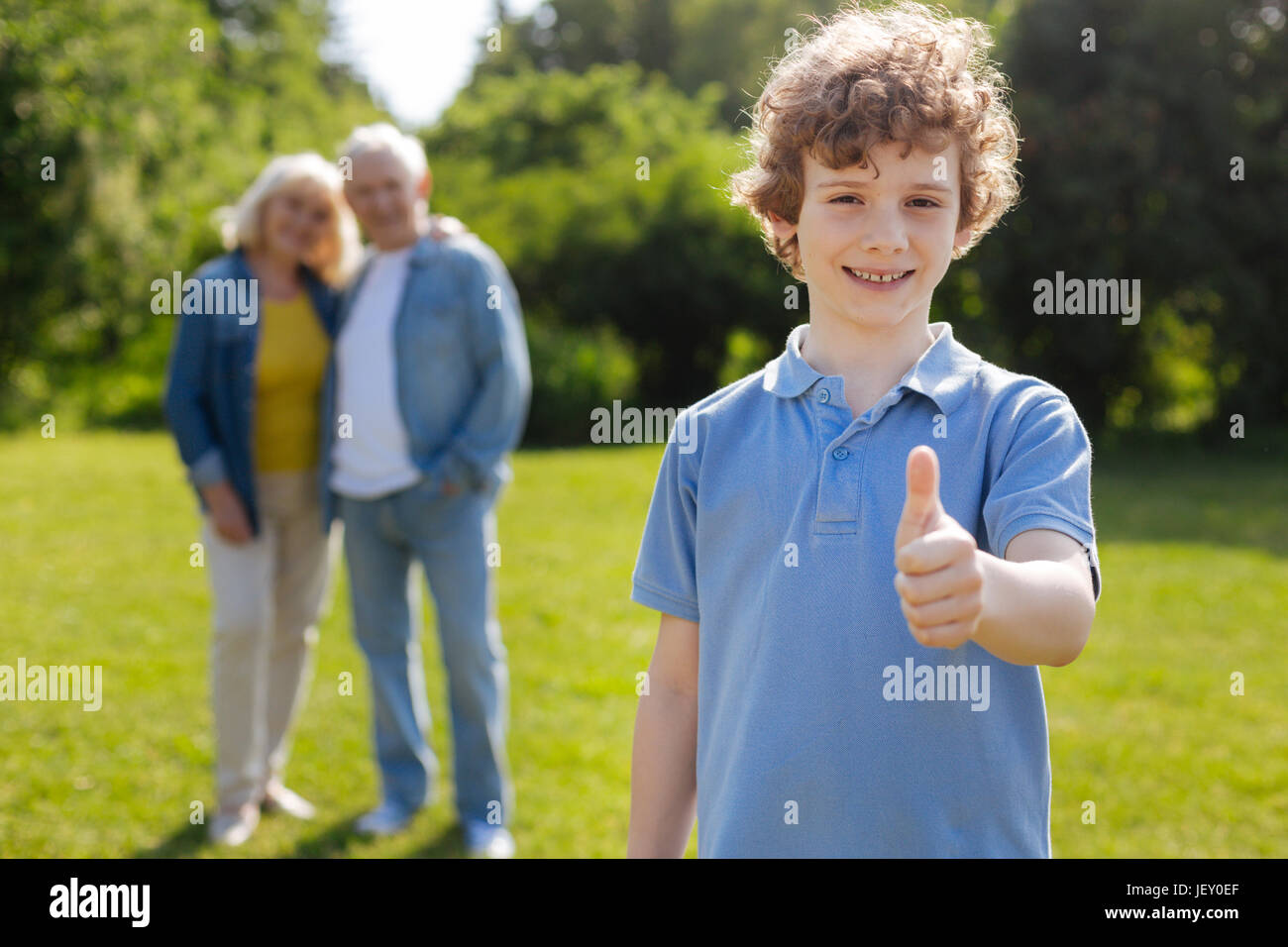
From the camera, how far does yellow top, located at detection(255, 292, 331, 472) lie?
417cm

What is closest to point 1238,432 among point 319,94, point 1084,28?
point 1084,28

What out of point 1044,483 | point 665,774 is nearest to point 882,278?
point 1044,483

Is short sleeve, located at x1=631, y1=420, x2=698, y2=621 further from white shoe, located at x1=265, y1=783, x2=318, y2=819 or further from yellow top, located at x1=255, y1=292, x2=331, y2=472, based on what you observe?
white shoe, located at x1=265, y1=783, x2=318, y2=819

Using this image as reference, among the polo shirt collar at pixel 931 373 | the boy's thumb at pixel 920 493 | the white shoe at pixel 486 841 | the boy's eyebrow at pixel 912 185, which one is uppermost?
the boy's eyebrow at pixel 912 185

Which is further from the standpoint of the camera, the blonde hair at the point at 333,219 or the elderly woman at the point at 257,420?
the blonde hair at the point at 333,219

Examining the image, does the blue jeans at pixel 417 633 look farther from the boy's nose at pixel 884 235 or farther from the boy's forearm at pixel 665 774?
the boy's nose at pixel 884 235

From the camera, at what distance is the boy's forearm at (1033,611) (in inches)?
51.3

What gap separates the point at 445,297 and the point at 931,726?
9.52 feet

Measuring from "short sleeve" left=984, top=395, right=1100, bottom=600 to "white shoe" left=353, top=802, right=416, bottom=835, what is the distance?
329cm

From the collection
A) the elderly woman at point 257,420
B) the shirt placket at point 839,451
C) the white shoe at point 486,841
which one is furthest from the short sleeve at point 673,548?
the elderly woman at point 257,420

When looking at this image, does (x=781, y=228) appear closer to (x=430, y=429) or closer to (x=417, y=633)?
(x=430, y=429)

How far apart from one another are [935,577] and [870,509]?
33 centimetres

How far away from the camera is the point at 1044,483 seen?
4.78 feet
